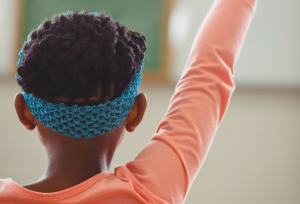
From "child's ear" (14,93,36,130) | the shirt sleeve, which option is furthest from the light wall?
the shirt sleeve

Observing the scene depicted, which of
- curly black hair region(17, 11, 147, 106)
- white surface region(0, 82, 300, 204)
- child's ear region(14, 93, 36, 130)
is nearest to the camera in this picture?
curly black hair region(17, 11, 147, 106)

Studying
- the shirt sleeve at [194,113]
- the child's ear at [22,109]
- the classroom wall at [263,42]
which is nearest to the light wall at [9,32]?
the classroom wall at [263,42]

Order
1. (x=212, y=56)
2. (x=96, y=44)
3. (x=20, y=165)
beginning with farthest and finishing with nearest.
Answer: (x=20, y=165) < (x=212, y=56) < (x=96, y=44)

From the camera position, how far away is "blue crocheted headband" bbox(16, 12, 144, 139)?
0.53 metres

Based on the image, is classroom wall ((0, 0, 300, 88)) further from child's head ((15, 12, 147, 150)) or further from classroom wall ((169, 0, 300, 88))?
child's head ((15, 12, 147, 150))

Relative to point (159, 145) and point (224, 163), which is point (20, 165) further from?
point (159, 145)

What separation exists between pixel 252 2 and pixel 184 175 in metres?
0.44

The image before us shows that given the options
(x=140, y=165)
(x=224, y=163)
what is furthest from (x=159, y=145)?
(x=224, y=163)

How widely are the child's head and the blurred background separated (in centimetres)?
115

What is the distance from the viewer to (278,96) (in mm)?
1704

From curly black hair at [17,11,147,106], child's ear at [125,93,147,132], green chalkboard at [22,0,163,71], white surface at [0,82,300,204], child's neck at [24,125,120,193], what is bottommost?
white surface at [0,82,300,204]

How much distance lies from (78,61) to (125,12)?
1283 mm

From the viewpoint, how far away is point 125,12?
Result: 67.3 inches

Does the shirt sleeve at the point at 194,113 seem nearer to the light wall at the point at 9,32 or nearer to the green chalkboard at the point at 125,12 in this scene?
the green chalkboard at the point at 125,12
